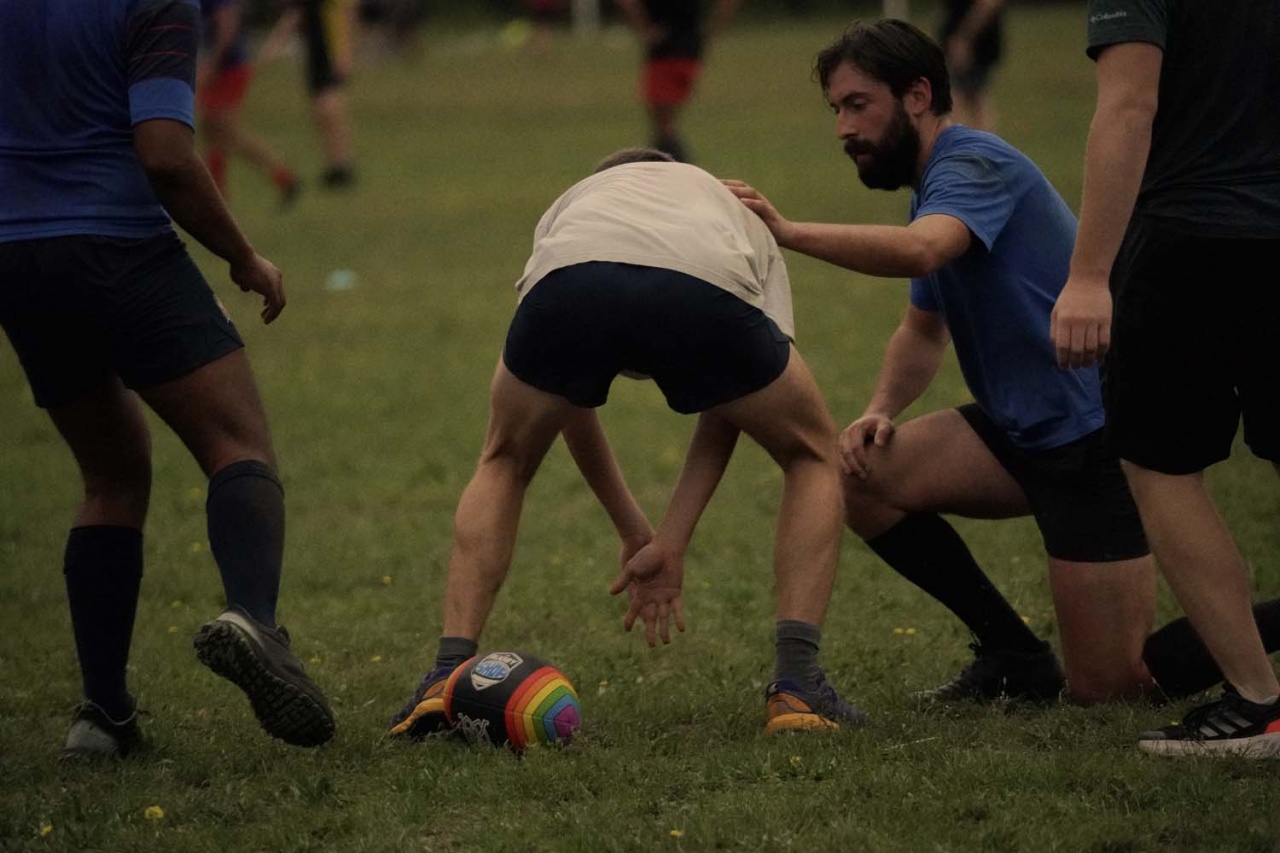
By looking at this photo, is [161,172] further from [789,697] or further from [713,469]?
[789,697]

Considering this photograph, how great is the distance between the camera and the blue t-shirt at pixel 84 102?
14.5 feet

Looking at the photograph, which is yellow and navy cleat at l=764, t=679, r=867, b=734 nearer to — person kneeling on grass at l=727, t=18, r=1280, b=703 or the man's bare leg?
person kneeling on grass at l=727, t=18, r=1280, b=703

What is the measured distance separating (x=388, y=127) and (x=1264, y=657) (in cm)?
2189

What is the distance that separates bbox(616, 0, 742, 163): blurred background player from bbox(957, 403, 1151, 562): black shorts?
11.4m

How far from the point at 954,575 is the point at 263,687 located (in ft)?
6.50

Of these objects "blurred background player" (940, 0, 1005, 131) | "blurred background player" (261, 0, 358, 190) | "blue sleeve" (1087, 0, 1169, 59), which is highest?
"blue sleeve" (1087, 0, 1169, 59)

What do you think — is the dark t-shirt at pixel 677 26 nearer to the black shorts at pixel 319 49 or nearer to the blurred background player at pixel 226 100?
the black shorts at pixel 319 49

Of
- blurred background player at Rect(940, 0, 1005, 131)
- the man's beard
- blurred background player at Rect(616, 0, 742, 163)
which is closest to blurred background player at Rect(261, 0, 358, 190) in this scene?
blurred background player at Rect(616, 0, 742, 163)

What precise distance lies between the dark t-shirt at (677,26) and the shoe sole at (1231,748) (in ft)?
42.3

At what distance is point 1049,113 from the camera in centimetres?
2169

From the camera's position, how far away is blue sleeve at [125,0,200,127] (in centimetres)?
440

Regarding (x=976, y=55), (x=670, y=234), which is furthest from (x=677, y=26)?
(x=670, y=234)

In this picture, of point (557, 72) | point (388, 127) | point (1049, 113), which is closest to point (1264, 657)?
point (1049, 113)

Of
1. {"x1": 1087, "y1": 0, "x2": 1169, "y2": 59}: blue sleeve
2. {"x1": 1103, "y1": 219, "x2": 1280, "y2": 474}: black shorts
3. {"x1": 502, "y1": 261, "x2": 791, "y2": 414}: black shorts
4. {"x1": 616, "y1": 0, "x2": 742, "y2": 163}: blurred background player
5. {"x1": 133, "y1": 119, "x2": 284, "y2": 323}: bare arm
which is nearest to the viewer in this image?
{"x1": 1087, "y1": 0, "x2": 1169, "y2": 59}: blue sleeve
